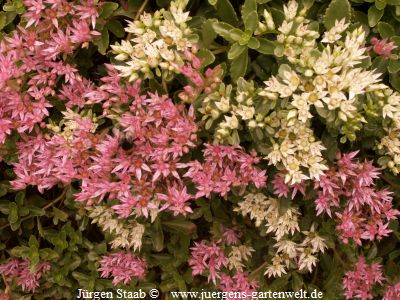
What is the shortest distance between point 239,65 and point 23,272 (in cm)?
138

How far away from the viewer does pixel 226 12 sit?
1.66m

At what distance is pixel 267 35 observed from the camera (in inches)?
67.5

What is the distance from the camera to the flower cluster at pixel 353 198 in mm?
1647

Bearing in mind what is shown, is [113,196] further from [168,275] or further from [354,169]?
[354,169]

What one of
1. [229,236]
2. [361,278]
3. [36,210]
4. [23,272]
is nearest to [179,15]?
[229,236]

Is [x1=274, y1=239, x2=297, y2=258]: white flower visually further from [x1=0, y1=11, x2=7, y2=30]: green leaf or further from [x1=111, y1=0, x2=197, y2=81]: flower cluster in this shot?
[x1=0, y1=11, x2=7, y2=30]: green leaf

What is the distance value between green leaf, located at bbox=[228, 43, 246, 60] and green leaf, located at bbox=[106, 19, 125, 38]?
0.47m

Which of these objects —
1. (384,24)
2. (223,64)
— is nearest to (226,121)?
(223,64)

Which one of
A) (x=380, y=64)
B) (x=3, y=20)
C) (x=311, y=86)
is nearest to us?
(x=311, y=86)

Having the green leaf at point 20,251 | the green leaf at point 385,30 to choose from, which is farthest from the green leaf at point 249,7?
the green leaf at point 20,251

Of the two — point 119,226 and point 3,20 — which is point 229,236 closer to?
point 119,226

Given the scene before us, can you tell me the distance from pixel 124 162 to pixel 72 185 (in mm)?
541

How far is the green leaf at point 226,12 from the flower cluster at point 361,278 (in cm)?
108

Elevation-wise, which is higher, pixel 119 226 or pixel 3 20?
pixel 3 20
